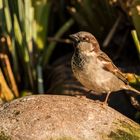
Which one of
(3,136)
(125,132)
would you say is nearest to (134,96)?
(125,132)

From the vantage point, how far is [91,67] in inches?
207

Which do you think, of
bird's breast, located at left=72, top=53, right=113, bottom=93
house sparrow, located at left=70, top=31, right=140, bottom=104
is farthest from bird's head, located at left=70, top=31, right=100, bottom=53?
bird's breast, located at left=72, top=53, right=113, bottom=93

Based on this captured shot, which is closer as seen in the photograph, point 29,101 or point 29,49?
point 29,101

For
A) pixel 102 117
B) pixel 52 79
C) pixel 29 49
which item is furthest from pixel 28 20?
pixel 102 117

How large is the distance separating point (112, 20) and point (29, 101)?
8.11 feet

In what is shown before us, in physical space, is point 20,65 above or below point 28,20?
below

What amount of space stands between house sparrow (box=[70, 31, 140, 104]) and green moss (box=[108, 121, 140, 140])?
0.51m

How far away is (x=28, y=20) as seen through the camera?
6.51m

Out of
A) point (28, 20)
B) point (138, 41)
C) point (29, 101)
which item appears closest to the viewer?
point (29, 101)

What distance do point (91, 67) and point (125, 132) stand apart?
0.77 meters

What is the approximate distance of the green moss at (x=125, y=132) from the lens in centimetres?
473

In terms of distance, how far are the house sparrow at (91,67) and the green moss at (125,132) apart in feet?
1.68

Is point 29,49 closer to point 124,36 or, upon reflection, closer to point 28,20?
point 28,20

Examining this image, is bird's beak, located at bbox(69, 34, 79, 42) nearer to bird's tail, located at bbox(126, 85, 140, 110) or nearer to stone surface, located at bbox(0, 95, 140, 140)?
stone surface, located at bbox(0, 95, 140, 140)
